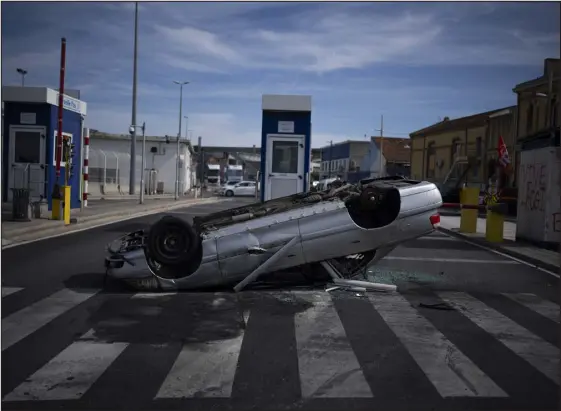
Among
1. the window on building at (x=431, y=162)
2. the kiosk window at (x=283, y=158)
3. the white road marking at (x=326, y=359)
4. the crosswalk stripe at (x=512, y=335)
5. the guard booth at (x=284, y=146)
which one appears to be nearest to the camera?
the white road marking at (x=326, y=359)

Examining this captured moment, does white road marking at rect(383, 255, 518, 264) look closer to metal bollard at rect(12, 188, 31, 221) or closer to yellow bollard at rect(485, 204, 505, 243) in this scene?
yellow bollard at rect(485, 204, 505, 243)

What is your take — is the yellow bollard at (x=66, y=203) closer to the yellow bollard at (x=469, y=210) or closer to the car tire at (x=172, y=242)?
the car tire at (x=172, y=242)

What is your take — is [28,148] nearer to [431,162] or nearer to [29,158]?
[29,158]

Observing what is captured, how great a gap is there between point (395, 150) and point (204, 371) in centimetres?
6682

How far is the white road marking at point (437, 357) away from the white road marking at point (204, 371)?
167 cm

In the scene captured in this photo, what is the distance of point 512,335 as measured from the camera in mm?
5977

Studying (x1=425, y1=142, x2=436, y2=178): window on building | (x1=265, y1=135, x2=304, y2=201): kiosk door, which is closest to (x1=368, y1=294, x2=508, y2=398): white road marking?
(x1=265, y1=135, x2=304, y2=201): kiosk door

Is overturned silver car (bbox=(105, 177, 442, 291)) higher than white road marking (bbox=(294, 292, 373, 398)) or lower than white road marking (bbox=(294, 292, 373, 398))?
higher

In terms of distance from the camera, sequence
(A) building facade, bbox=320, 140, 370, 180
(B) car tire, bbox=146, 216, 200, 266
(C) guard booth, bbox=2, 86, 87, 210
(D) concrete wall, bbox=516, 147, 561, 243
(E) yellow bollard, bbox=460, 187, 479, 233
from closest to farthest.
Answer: (B) car tire, bbox=146, 216, 200, 266
(D) concrete wall, bbox=516, 147, 561, 243
(E) yellow bollard, bbox=460, 187, 479, 233
(C) guard booth, bbox=2, 86, 87, 210
(A) building facade, bbox=320, 140, 370, 180

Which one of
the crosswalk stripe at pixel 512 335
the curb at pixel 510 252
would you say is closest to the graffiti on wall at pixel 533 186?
the curb at pixel 510 252

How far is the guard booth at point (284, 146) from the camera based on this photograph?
519 inches

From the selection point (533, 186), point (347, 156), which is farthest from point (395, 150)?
point (533, 186)

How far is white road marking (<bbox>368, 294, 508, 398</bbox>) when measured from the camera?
173 inches

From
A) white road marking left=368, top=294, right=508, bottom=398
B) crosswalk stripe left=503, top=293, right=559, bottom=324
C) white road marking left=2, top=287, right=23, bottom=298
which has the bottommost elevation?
white road marking left=2, top=287, right=23, bottom=298
